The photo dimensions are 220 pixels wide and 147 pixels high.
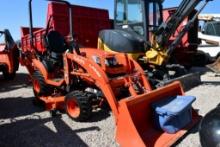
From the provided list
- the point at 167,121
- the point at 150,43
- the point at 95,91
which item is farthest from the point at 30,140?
the point at 150,43

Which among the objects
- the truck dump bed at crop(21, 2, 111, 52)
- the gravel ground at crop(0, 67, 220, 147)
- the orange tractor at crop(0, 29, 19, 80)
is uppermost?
the truck dump bed at crop(21, 2, 111, 52)

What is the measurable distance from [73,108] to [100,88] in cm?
75

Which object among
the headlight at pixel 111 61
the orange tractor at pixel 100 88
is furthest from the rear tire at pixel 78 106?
the headlight at pixel 111 61

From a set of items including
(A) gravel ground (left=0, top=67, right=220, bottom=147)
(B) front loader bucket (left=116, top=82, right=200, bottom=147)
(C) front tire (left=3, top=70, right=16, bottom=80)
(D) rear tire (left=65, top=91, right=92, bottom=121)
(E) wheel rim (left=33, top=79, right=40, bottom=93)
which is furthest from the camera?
(C) front tire (left=3, top=70, right=16, bottom=80)

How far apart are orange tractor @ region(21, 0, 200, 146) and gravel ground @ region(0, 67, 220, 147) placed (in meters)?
0.21

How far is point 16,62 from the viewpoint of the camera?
11844mm

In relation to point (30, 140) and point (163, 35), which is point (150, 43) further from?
point (30, 140)

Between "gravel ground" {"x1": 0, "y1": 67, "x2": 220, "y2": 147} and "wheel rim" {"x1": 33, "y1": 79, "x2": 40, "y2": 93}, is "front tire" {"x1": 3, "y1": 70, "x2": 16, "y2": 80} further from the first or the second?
"wheel rim" {"x1": 33, "y1": 79, "x2": 40, "y2": 93}

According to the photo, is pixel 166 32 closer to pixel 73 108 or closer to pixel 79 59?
pixel 79 59

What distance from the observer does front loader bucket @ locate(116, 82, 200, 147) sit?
446 cm

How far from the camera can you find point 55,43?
718 centimetres

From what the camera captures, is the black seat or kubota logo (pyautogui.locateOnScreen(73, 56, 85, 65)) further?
the black seat

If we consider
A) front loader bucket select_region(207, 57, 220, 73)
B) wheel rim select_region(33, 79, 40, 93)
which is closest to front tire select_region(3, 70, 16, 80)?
wheel rim select_region(33, 79, 40, 93)

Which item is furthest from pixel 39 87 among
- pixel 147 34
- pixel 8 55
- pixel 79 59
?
pixel 8 55
